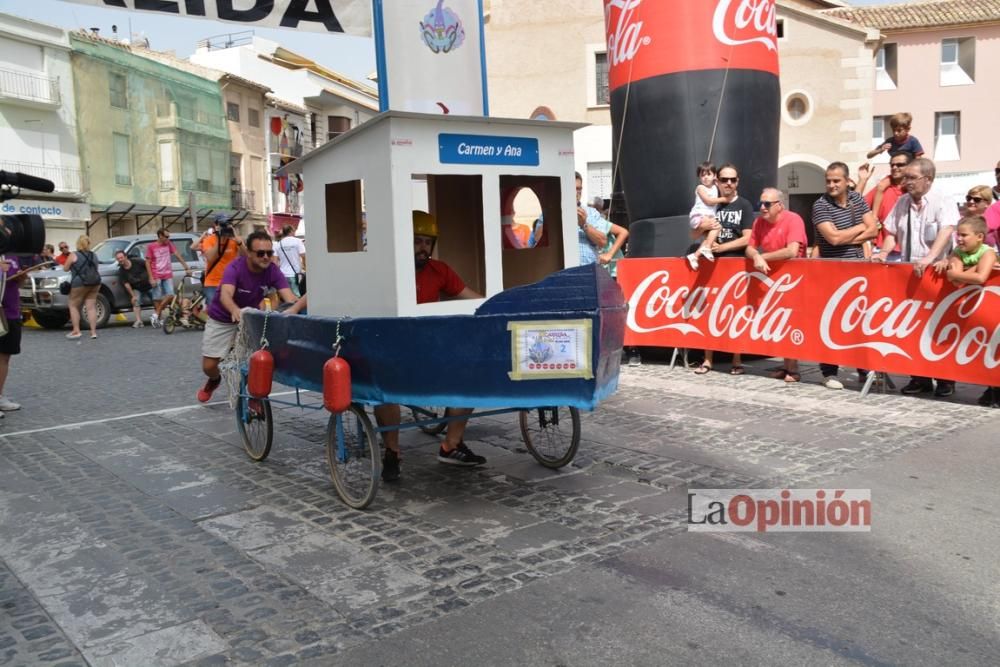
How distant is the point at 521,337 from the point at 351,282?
148 centimetres

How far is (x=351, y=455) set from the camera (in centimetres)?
555

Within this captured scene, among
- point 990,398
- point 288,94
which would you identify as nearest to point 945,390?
point 990,398

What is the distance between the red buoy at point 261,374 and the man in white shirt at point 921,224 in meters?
5.62

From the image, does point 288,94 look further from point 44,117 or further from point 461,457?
point 461,457

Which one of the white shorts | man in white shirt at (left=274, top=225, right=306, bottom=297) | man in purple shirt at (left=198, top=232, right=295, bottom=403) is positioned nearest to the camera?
man in purple shirt at (left=198, top=232, right=295, bottom=403)

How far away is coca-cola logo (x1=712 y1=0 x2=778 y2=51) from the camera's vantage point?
1044 centimetres

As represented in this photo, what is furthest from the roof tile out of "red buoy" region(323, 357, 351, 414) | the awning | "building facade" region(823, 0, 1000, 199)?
"red buoy" region(323, 357, 351, 414)

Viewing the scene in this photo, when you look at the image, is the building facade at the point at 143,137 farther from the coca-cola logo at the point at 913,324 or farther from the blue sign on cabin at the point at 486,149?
the blue sign on cabin at the point at 486,149

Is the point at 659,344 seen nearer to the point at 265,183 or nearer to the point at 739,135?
the point at 739,135

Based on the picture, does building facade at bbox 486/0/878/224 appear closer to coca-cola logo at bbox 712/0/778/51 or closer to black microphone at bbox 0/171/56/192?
coca-cola logo at bbox 712/0/778/51

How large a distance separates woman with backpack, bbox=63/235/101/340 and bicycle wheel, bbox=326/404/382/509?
1207 cm

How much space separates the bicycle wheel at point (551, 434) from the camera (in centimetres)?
611

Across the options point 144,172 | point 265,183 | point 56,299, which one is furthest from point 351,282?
point 265,183

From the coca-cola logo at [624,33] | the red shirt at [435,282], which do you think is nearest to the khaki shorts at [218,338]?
the red shirt at [435,282]
